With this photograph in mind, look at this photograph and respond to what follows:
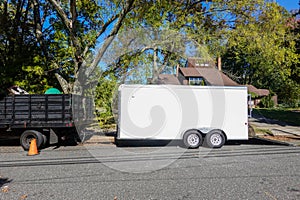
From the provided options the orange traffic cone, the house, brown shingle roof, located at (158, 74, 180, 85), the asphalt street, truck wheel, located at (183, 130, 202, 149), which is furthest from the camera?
the house

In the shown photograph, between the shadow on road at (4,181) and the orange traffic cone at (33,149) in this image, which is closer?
the shadow on road at (4,181)

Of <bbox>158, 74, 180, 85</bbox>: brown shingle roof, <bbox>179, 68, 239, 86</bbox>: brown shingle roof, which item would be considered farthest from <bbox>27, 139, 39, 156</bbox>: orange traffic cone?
<bbox>179, 68, 239, 86</bbox>: brown shingle roof

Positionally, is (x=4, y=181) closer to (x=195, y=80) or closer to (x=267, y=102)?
(x=195, y=80)

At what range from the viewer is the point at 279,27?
14.0 meters

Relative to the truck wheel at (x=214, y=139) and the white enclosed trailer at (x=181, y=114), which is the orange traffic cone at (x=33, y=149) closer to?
the white enclosed trailer at (x=181, y=114)

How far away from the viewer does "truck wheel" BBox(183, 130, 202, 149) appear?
9.40 m

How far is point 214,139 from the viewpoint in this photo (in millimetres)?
9516

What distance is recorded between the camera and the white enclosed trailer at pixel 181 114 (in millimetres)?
9438

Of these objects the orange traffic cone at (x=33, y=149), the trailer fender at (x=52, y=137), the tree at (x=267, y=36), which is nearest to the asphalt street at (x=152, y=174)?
the orange traffic cone at (x=33, y=149)

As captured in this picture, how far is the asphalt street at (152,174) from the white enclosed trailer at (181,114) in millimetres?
693

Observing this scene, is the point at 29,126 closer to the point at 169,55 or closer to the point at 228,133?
the point at 228,133

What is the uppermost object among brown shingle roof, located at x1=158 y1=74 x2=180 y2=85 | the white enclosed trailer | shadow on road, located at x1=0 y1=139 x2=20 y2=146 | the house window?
the house window

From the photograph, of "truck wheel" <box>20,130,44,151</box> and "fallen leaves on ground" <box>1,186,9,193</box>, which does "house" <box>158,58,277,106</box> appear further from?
"fallen leaves on ground" <box>1,186,9,193</box>

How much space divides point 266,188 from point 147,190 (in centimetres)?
244
